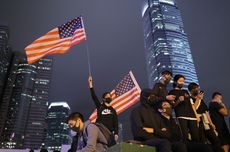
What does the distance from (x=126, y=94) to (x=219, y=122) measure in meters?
6.36

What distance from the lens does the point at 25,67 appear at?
158500 mm

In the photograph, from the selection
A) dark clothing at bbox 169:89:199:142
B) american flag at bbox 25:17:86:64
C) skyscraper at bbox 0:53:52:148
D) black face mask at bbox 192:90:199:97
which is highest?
skyscraper at bbox 0:53:52:148

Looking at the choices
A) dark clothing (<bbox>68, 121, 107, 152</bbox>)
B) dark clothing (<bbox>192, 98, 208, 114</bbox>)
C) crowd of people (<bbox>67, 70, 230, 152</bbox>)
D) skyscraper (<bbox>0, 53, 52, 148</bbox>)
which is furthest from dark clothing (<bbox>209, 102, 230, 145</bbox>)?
skyscraper (<bbox>0, 53, 52, 148</bbox>)

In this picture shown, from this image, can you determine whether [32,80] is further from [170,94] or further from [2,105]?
[170,94]

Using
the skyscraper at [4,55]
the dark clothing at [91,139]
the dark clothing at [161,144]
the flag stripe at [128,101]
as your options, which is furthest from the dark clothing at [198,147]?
the skyscraper at [4,55]

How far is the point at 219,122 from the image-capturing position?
20.0 feet

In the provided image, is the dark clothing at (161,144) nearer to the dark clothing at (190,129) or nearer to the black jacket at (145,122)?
the black jacket at (145,122)

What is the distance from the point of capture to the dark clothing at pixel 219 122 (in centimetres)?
587

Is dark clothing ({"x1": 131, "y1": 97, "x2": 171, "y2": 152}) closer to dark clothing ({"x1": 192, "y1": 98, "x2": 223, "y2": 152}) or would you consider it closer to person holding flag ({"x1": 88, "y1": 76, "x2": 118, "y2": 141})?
dark clothing ({"x1": 192, "y1": 98, "x2": 223, "y2": 152})

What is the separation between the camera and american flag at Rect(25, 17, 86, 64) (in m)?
9.55

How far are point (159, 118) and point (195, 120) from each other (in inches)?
38.6

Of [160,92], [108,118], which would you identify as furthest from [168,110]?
[108,118]

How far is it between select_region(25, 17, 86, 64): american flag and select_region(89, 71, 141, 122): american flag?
342cm

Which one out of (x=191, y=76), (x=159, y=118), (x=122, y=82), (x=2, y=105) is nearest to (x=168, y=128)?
(x=159, y=118)
